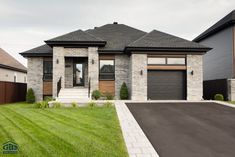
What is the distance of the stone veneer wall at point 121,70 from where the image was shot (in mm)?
17641

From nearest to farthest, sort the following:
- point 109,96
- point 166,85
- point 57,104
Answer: point 57,104 → point 166,85 → point 109,96

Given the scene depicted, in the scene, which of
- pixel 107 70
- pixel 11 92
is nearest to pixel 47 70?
pixel 11 92

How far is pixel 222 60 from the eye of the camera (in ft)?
67.3

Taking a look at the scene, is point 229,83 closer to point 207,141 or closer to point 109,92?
point 109,92

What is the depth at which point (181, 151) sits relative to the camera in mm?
5078

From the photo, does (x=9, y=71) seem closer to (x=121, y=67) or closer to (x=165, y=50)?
(x=121, y=67)

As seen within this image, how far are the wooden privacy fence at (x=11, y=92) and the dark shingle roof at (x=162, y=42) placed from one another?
11023 mm

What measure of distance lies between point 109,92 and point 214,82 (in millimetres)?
9422

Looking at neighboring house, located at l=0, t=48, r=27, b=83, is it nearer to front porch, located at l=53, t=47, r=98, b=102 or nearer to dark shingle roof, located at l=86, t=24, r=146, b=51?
front porch, located at l=53, t=47, r=98, b=102

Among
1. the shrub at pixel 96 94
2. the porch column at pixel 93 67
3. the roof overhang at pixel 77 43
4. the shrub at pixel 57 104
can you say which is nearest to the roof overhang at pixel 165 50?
the roof overhang at pixel 77 43

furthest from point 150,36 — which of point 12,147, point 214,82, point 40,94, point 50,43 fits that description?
point 12,147

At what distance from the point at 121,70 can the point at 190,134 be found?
11.6 m

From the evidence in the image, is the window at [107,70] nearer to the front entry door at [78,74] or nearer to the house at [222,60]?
the front entry door at [78,74]

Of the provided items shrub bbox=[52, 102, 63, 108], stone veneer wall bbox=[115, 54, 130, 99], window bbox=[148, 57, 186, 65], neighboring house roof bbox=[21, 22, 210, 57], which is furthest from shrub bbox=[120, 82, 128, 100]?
shrub bbox=[52, 102, 63, 108]
